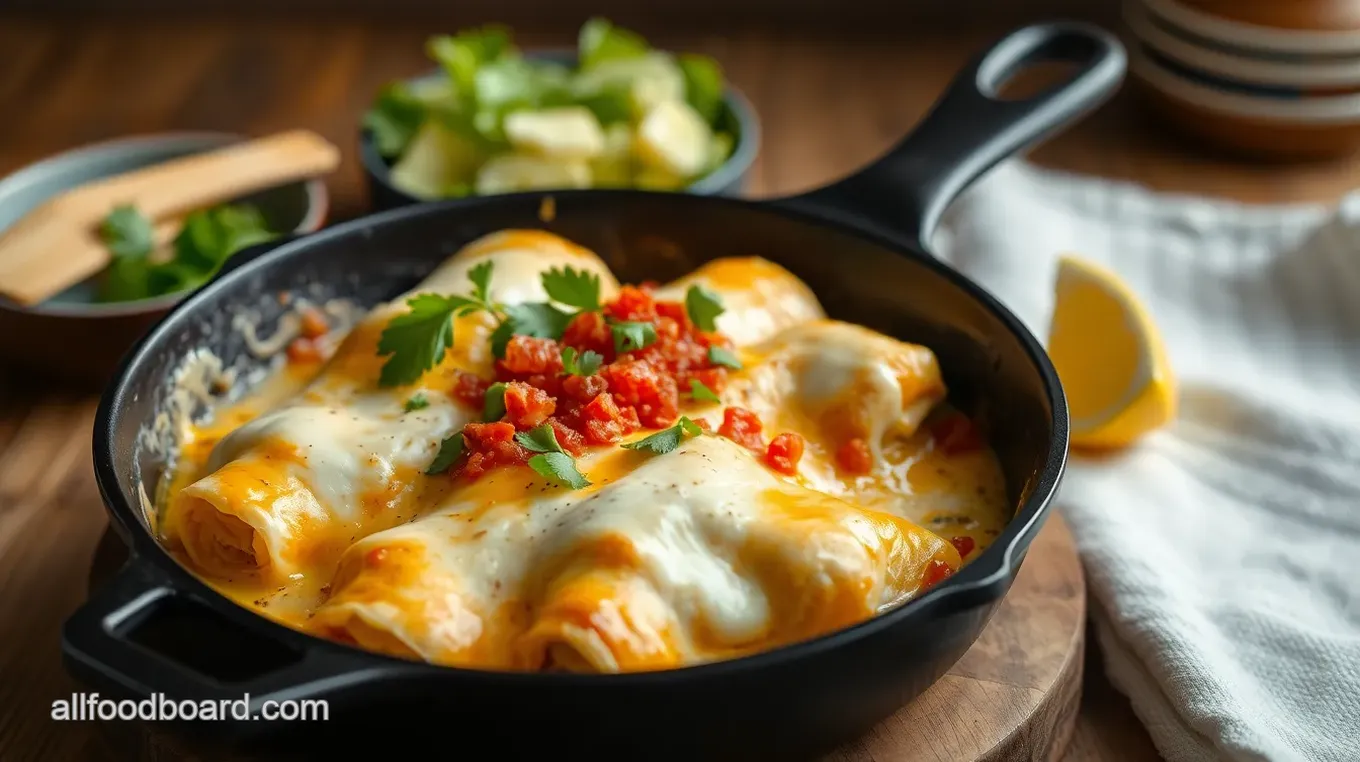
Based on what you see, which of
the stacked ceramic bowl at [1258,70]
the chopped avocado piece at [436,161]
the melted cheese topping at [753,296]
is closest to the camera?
the melted cheese topping at [753,296]

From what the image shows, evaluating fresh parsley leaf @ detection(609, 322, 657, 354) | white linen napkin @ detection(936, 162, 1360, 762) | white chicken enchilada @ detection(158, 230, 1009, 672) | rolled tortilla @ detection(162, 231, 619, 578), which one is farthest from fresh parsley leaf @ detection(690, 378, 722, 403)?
white linen napkin @ detection(936, 162, 1360, 762)

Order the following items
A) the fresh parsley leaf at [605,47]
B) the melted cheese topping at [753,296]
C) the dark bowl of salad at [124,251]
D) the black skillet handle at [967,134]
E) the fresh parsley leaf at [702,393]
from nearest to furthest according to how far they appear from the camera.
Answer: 1. the fresh parsley leaf at [702,393]
2. the melted cheese topping at [753,296]
3. the black skillet handle at [967,134]
4. the dark bowl of salad at [124,251]
5. the fresh parsley leaf at [605,47]

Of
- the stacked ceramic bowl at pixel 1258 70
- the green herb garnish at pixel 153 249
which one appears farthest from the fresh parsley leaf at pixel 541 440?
the stacked ceramic bowl at pixel 1258 70

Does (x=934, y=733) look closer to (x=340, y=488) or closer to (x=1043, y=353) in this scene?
(x=1043, y=353)

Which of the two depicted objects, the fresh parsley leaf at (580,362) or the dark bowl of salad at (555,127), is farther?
the dark bowl of salad at (555,127)

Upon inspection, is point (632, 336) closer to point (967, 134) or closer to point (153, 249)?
point (967, 134)

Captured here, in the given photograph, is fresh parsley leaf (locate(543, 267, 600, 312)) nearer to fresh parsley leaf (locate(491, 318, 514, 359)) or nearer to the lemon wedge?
fresh parsley leaf (locate(491, 318, 514, 359))

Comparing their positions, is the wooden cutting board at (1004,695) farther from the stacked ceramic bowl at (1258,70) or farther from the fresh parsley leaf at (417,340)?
the stacked ceramic bowl at (1258,70)
